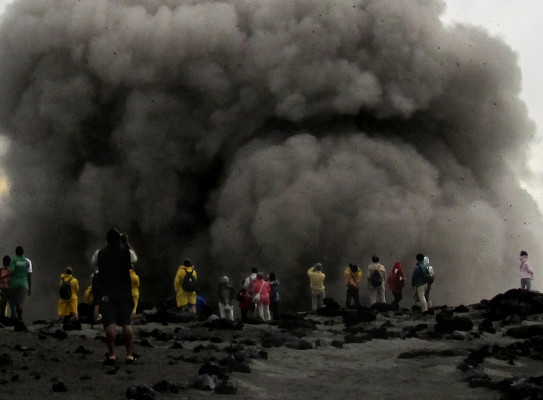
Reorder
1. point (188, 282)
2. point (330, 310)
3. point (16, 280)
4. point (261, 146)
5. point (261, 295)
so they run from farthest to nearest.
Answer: point (261, 146) → point (330, 310) → point (261, 295) → point (188, 282) → point (16, 280)

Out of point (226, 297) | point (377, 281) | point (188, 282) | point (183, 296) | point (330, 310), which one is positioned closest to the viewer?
point (188, 282)

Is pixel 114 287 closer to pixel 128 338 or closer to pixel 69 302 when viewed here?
pixel 128 338

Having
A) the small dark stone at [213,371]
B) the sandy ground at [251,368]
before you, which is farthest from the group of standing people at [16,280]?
the small dark stone at [213,371]

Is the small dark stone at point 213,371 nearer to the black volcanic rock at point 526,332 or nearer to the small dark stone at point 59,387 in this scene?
the small dark stone at point 59,387

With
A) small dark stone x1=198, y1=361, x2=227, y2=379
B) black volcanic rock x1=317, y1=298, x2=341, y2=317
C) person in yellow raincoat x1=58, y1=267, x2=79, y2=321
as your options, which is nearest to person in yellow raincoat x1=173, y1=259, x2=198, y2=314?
person in yellow raincoat x1=58, y1=267, x2=79, y2=321

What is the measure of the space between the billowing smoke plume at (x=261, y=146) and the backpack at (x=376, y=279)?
10.5m

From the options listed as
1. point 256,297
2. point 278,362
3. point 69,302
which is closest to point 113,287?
point 278,362

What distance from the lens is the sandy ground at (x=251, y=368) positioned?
934cm

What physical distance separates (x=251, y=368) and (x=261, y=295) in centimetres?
970

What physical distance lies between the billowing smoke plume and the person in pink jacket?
14391 millimetres

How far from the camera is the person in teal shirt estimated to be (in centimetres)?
1738

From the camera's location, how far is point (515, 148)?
42812 mm

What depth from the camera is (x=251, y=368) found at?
1138 centimetres

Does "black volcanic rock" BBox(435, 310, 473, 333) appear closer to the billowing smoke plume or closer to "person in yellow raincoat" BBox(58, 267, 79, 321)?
"person in yellow raincoat" BBox(58, 267, 79, 321)
